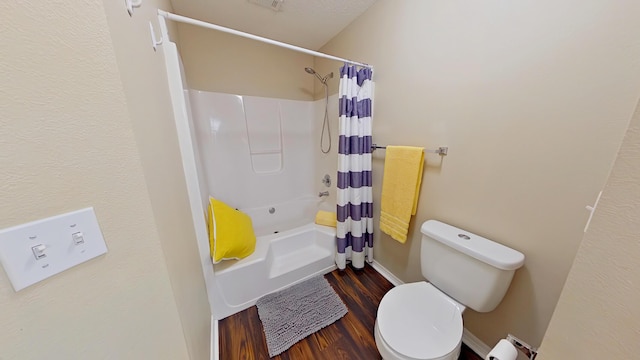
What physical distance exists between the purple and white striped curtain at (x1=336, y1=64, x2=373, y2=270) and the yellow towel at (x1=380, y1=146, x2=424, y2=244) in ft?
0.67

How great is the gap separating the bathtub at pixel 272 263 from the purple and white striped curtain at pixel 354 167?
0.19 m

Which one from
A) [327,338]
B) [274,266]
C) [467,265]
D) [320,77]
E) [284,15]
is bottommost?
[327,338]

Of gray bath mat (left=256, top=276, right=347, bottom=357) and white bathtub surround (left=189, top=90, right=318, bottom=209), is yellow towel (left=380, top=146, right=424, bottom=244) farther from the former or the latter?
white bathtub surround (left=189, top=90, right=318, bottom=209)

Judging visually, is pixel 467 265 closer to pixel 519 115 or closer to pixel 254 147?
pixel 519 115

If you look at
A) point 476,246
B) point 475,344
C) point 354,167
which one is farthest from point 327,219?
point 475,344

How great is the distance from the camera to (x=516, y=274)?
3.20 ft

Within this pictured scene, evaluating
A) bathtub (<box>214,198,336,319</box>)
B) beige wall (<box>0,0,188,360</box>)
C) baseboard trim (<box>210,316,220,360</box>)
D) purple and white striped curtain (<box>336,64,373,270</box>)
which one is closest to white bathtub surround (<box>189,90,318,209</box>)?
bathtub (<box>214,198,336,319</box>)

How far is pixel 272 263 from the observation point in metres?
1.67

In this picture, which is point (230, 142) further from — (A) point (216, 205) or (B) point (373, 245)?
(B) point (373, 245)

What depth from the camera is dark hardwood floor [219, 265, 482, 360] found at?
1165 millimetres

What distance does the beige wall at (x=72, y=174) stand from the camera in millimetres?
310

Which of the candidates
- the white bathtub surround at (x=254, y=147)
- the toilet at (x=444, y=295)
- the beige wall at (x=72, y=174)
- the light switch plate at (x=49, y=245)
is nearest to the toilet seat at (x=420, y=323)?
the toilet at (x=444, y=295)

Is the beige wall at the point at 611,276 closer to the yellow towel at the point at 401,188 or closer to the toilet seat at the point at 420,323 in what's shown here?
the toilet seat at the point at 420,323

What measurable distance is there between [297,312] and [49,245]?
1.39 meters
